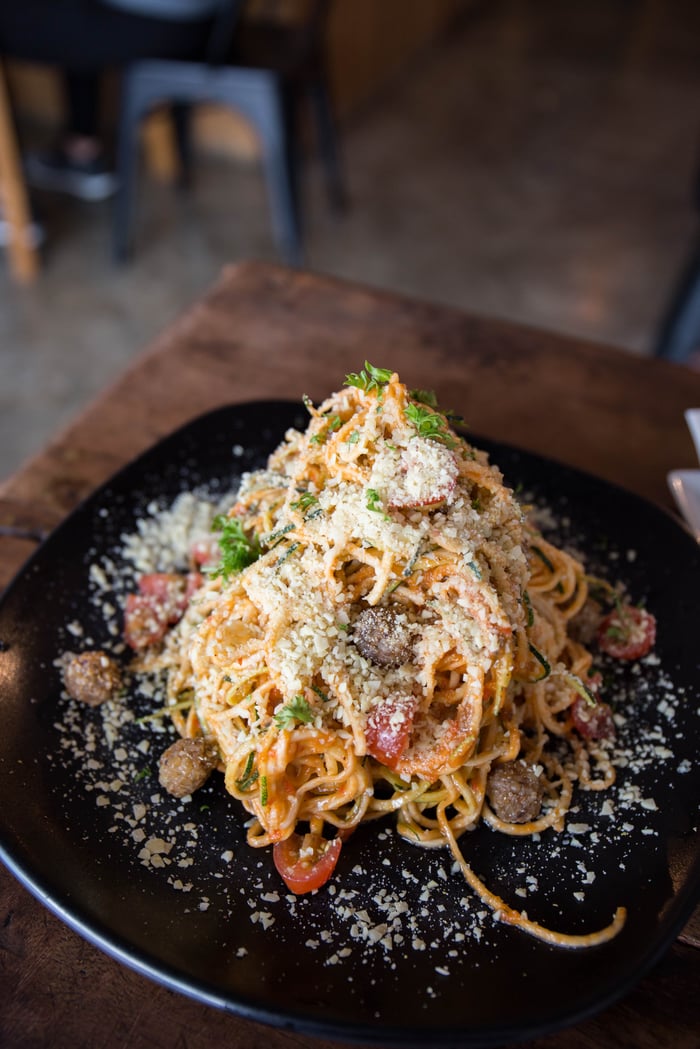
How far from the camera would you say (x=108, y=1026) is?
45.7 inches

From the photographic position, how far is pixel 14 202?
14.5 feet

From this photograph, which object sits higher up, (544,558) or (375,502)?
(375,502)

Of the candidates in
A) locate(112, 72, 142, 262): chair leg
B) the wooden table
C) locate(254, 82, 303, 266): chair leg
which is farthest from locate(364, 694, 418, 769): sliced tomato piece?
locate(112, 72, 142, 262): chair leg

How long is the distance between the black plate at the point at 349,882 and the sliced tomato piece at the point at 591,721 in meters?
0.03

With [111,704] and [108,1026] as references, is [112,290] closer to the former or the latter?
[111,704]

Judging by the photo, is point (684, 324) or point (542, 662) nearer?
point (542, 662)

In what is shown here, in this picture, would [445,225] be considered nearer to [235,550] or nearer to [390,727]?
[235,550]

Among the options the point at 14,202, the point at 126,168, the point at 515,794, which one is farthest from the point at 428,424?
the point at 14,202

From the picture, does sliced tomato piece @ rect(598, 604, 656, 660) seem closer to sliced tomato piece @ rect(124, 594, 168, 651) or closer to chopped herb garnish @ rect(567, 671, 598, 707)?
chopped herb garnish @ rect(567, 671, 598, 707)

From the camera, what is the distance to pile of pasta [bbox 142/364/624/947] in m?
1.32

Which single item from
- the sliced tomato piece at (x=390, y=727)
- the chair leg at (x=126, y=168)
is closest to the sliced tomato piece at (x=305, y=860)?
the sliced tomato piece at (x=390, y=727)

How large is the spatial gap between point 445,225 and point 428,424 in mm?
4401

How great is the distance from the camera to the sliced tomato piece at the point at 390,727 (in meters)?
1.31

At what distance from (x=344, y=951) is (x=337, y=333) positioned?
1612 millimetres
